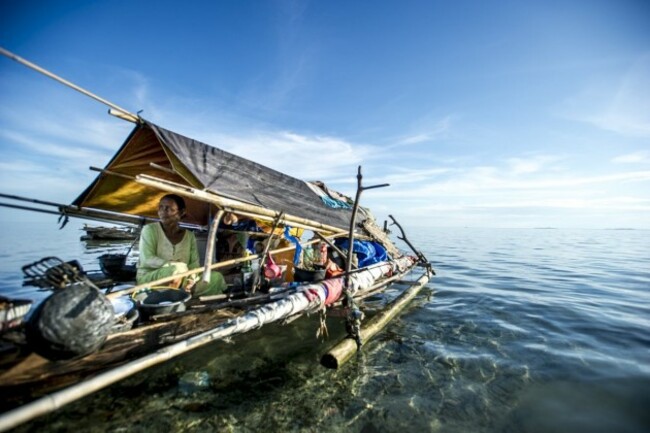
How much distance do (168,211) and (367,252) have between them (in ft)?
19.1

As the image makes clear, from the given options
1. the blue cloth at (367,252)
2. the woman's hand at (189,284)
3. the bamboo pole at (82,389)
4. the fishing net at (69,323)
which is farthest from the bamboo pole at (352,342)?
the woman's hand at (189,284)

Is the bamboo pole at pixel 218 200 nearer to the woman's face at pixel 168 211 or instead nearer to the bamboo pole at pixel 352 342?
the woman's face at pixel 168 211

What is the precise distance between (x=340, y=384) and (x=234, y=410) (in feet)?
5.11

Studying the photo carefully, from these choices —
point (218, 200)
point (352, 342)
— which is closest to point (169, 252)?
point (218, 200)

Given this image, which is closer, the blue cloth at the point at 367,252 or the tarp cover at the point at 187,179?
the tarp cover at the point at 187,179

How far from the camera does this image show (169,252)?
554 centimetres

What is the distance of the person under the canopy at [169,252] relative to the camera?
5.29 meters

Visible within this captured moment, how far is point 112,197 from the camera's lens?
22.7 ft

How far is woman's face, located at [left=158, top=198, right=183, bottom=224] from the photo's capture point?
536 centimetres

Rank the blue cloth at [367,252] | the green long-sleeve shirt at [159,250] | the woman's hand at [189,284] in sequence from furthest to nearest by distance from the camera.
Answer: the blue cloth at [367,252]
the woman's hand at [189,284]
the green long-sleeve shirt at [159,250]

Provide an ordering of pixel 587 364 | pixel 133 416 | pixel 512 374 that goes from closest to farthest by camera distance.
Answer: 1. pixel 133 416
2. pixel 512 374
3. pixel 587 364

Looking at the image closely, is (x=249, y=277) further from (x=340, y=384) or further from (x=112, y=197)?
(x=112, y=197)

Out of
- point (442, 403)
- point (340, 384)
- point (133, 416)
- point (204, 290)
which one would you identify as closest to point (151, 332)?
point (133, 416)

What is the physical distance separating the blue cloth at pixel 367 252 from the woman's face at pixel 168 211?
4.87m
